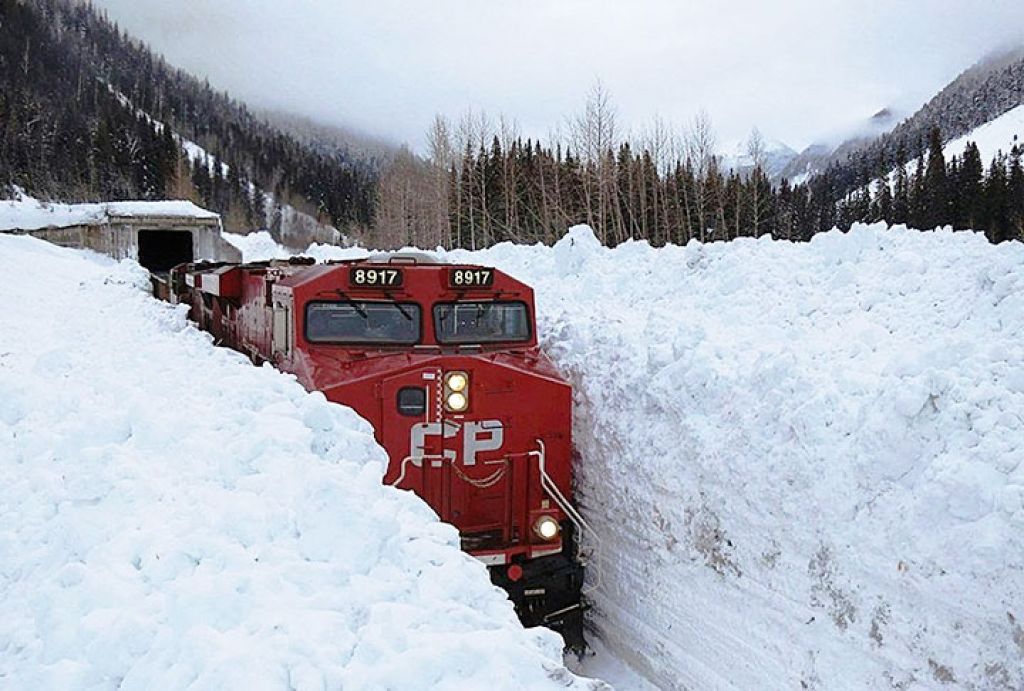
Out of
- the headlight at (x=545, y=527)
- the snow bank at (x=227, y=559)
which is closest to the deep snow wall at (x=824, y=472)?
the headlight at (x=545, y=527)

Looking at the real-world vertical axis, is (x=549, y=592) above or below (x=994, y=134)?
below

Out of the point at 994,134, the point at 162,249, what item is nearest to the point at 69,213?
the point at 162,249

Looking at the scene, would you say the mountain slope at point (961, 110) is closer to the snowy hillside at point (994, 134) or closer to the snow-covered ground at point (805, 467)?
the snowy hillside at point (994, 134)

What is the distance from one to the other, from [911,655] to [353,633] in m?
3.90

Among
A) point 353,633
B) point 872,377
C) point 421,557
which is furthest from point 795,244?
point 353,633

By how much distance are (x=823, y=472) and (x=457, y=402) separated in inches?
116

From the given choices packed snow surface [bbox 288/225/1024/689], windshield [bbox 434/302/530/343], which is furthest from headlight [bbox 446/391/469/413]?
packed snow surface [bbox 288/225/1024/689]

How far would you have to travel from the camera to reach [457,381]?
6.45 meters

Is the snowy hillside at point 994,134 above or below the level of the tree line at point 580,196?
above

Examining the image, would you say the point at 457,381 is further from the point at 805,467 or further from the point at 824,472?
the point at 824,472

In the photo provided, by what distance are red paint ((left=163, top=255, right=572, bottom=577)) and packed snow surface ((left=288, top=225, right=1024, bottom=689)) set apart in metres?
1.18

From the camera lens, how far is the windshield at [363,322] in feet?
22.7

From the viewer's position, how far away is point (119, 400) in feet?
18.0

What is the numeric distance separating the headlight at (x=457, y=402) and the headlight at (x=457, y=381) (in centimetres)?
4
